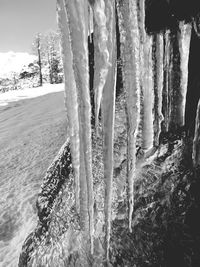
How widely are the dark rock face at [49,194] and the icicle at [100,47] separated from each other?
1.44 m

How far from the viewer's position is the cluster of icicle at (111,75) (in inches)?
50.4

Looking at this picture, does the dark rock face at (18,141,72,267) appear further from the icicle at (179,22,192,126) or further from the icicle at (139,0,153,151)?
the icicle at (179,22,192,126)

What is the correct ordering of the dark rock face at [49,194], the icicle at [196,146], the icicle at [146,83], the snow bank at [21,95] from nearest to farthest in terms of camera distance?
the icicle at [146,83], the icicle at [196,146], the dark rock face at [49,194], the snow bank at [21,95]

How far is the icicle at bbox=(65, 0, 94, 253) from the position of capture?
1.23 meters

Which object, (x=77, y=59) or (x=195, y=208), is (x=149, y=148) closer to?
(x=195, y=208)

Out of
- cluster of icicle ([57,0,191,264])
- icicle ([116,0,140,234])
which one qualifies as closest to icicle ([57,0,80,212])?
cluster of icicle ([57,0,191,264])

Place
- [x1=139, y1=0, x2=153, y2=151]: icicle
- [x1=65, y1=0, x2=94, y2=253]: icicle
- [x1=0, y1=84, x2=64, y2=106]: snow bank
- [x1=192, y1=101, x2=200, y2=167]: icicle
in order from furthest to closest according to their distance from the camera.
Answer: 1. [x1=0, y1=84, x2=64, y2=106]: snow bank
2. [x1=192, y1=101, x2=200, y2=167]: icicle
3. [x1=139, y1=0, x2=153, y2=151]: icicle
4. [x1=65, y1=0, x2=94, y2=253]: icicle

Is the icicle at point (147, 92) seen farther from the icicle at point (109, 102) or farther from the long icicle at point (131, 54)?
the icicle at point (109, 102)

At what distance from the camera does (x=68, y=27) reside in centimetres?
125

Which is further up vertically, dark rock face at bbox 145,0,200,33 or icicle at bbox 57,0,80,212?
dark rock face at bbox 145,0,200,33

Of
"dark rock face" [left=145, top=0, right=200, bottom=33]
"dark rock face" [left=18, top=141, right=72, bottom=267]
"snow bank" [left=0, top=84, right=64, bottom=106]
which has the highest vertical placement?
"dark rock face" [left=145, top=0, right=200, bottom=33]

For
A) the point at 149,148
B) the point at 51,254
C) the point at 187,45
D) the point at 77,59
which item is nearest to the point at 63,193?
the point at 51,254

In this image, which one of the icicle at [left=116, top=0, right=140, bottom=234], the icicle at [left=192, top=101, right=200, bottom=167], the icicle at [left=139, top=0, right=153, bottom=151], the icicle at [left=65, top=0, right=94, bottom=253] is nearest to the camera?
the icicle at [left=65, top=0, right=94, bottom=253]

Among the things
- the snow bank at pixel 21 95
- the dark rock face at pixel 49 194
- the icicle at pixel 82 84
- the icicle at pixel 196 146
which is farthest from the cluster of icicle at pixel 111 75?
the snow bank at pixel 21 95
